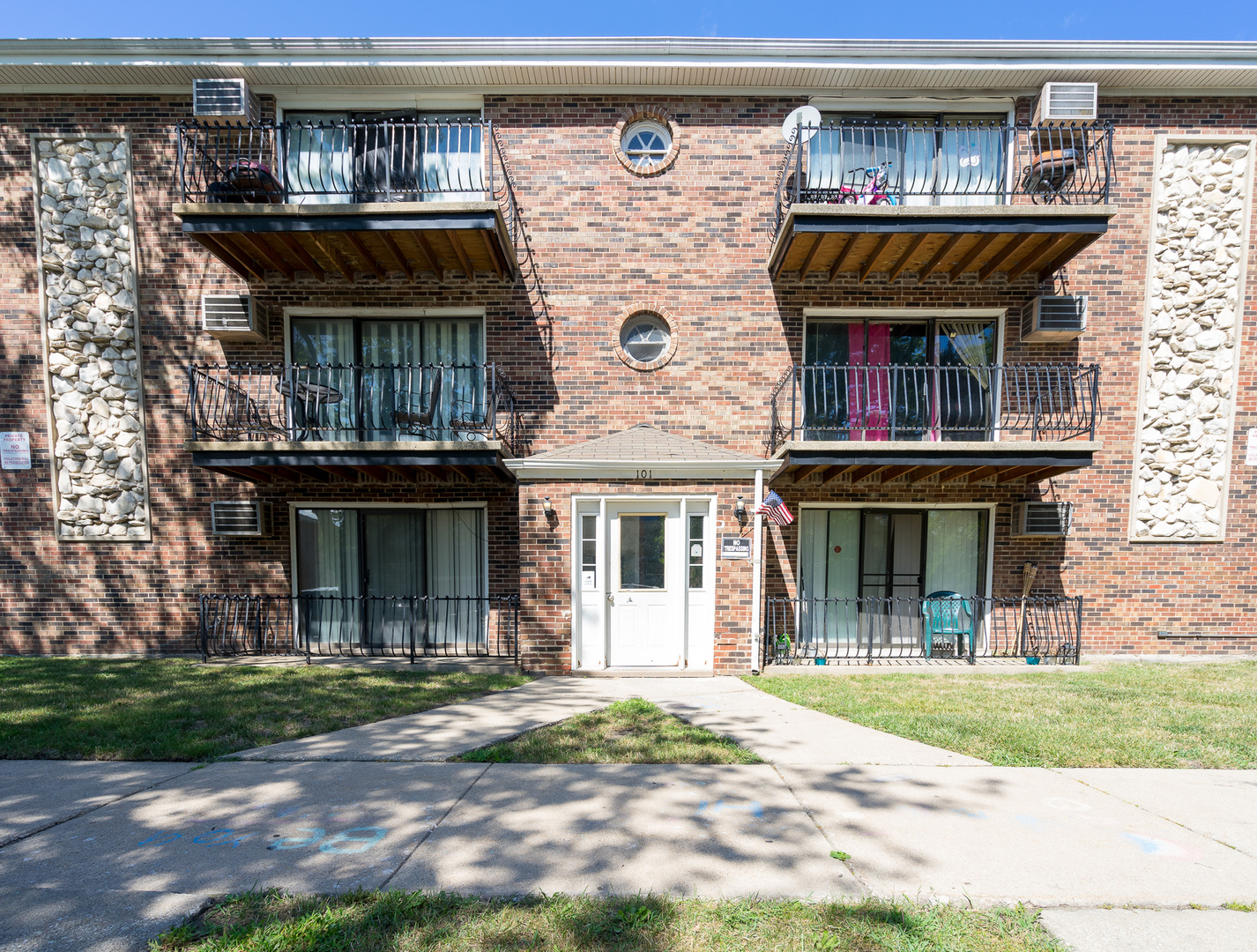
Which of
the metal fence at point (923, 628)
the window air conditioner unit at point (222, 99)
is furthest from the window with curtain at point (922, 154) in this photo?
the window air conditioner unit at point (222, 99)

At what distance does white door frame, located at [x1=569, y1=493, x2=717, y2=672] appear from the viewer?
7414 millimetres

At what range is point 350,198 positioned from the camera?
8297mm

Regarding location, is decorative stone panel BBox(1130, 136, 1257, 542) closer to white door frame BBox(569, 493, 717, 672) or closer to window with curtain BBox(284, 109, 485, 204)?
white door frame BBox(569, 493, 717, 672)

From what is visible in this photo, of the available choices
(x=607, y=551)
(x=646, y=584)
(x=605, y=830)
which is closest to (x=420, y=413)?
(x=607, y=551)

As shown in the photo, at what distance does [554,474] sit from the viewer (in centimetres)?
740

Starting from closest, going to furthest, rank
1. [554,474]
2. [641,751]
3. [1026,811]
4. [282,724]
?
[1026,811], [641,751], [282,724], [554,474]

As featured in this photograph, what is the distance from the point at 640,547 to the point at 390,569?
395cm

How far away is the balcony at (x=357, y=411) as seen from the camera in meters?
7.92

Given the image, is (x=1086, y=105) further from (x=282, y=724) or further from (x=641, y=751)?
(x=282, y=724)

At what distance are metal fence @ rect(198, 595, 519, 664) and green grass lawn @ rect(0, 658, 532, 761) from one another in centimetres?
74

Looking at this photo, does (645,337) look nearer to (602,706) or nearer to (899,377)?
(899,377)

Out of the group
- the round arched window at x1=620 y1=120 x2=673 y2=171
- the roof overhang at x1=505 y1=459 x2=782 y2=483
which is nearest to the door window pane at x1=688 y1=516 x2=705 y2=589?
the roof overhang at x1=505 y1=459 x2=782 y2=483

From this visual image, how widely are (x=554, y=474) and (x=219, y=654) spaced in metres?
5.67

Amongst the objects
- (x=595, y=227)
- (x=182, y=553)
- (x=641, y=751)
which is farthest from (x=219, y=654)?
(x=595, y=227)
